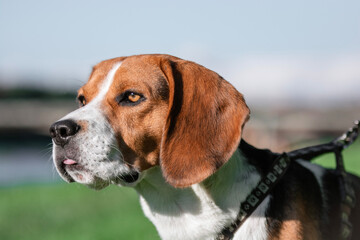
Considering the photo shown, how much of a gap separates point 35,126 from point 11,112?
2.39m

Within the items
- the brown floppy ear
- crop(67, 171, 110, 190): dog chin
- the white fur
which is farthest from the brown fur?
crop(67, 171, 110, 190): dog chin

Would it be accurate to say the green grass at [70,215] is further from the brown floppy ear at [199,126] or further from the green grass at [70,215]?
the brown floppy ear at [199,126]

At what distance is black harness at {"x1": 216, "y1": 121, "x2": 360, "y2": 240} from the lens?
3.22 metres

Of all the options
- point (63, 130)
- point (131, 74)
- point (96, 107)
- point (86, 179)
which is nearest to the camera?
point (63, 130)

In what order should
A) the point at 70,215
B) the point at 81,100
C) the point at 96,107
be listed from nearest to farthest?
the point at 96,107
the point at 81,100
the point at 70,215

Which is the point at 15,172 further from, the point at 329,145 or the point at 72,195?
the point at 329,145

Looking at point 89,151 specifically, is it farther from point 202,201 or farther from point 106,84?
point 202,201

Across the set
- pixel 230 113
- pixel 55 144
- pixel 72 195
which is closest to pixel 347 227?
pixel 230 113

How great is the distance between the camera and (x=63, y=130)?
3.09 meters

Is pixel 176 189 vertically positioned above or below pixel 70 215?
above

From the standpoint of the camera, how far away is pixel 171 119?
3256mm

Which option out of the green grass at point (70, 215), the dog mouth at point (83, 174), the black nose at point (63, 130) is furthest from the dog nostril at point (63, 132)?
the green grass at point (70, 215)

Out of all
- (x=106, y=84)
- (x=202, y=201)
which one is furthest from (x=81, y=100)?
(x=202, y=201)

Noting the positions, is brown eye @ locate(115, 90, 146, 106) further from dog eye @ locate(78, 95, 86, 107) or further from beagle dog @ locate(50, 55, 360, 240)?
dog eye @ locate(78, 95, 86, 107)
